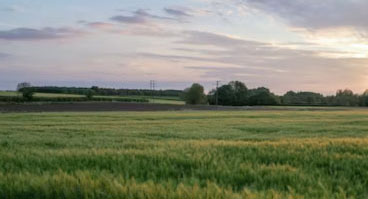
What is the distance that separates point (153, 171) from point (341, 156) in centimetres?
363

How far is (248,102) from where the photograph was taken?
15000cm

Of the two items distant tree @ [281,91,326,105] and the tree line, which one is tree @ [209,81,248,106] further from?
distant tree @ [281,91,326,105]

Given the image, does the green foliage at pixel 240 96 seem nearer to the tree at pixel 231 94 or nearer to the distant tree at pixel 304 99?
the tree at pixel 231 94

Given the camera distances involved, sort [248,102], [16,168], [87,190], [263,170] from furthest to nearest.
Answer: [248,102], [16,168], [263,170], [87,190]

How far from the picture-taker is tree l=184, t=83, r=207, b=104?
498ft

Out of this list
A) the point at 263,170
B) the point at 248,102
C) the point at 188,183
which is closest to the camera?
the point at 188,183

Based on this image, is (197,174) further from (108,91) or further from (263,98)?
(108,91)

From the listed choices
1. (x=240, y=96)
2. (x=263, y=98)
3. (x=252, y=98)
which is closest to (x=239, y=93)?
(x=240, y=96)

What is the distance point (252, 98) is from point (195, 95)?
1943cm

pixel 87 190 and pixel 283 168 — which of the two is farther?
pixel 283 168

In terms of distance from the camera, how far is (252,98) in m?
151

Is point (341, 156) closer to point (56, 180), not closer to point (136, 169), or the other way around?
point (136, 169)

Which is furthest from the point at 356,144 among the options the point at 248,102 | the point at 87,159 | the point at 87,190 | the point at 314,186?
the point at 248,102

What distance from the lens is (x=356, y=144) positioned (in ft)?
33.2
